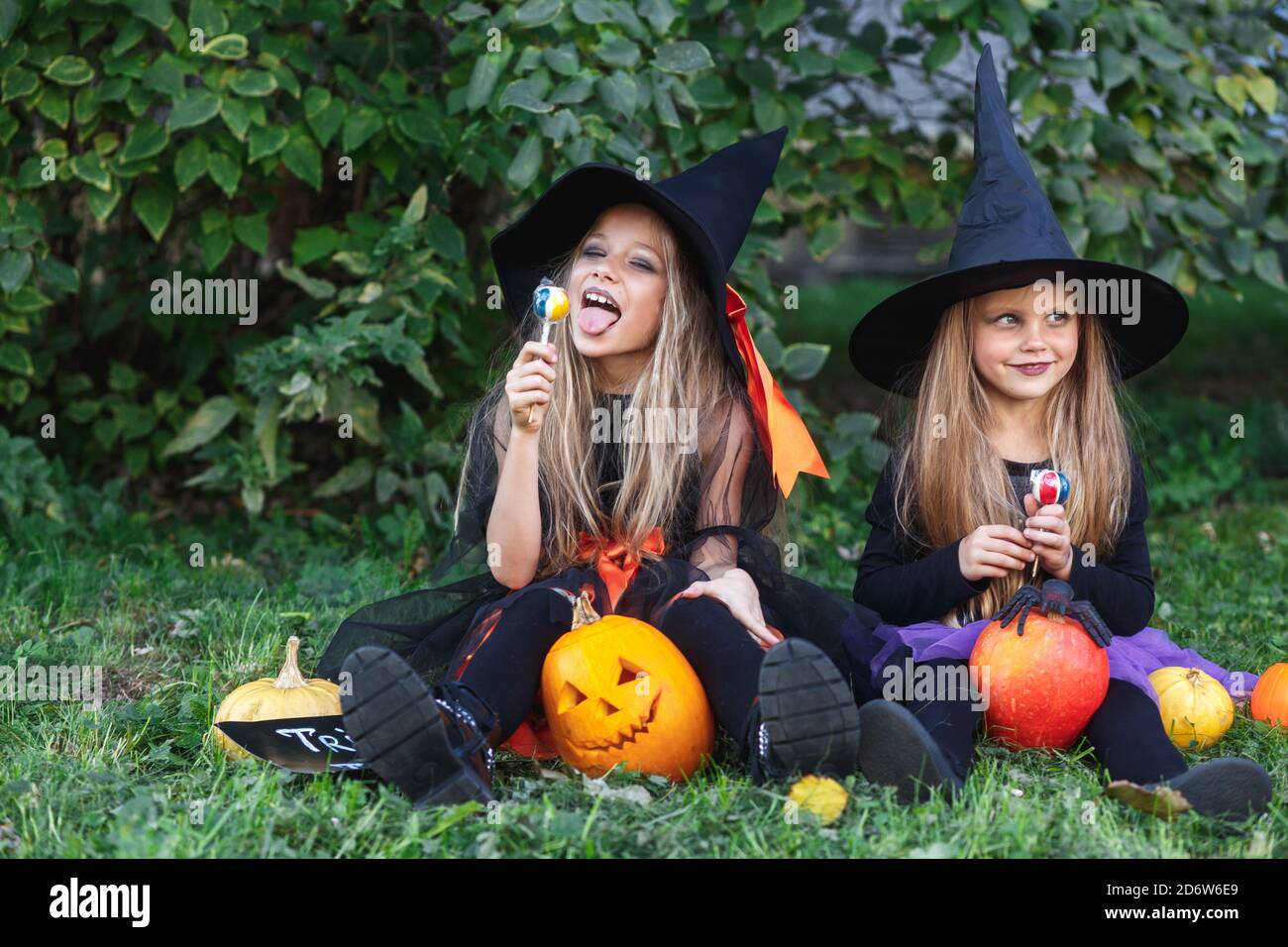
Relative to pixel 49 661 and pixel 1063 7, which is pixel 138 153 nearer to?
pixel 49 661

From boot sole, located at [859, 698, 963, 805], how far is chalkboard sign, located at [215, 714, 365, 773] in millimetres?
937

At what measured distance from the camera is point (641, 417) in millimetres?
3217

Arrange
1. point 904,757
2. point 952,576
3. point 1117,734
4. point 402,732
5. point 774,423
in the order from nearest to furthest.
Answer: point 402,732 → point 904,757 → point 1117,734 → point 952,576 → point 774,423

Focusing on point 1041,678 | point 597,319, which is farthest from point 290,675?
point 1041,678

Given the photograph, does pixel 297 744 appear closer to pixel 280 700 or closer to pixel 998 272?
pixel 280 700

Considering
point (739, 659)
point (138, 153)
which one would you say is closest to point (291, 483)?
point (138, 153)

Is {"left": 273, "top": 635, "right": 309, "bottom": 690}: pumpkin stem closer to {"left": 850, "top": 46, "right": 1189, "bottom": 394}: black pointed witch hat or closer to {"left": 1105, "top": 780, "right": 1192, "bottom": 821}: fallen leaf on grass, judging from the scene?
{"left": 850, "top": 46, "right": 1189, "bottom": 394}: black pointed witch hat

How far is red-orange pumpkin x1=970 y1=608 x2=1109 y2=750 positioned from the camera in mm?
2730

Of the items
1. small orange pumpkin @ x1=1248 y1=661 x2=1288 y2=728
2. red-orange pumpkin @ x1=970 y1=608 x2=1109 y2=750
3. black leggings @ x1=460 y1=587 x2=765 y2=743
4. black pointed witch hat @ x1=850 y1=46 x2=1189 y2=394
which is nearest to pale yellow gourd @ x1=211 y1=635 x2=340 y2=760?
black leggings @ x1=460 y1=587 x2=765 y2=743

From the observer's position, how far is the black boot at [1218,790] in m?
2.45

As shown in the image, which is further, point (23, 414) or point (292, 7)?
point (23, 414)

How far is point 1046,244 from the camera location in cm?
307

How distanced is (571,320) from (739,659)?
94 centimetres

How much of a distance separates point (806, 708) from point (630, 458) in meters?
0.96
